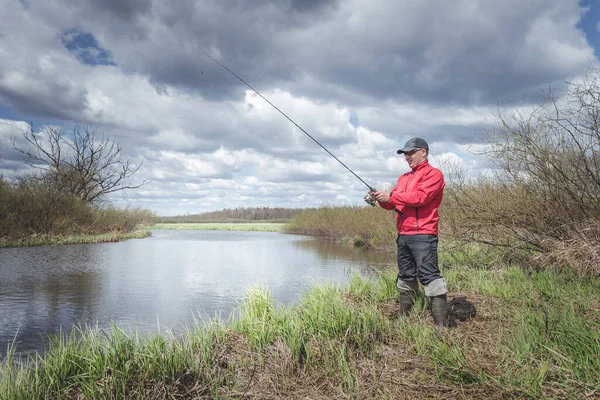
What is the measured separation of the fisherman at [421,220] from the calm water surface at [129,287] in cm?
282

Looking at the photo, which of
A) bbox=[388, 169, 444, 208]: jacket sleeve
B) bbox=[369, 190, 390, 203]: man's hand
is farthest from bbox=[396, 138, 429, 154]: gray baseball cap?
bbox=[369, 190, 390, 203]: man's hand

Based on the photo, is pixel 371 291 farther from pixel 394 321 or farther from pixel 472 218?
pixel 472 218

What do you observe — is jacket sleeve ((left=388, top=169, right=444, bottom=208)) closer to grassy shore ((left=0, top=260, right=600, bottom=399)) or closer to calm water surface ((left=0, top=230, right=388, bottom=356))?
grassy shore ((left=0, top=260, right=600, bottom=399))

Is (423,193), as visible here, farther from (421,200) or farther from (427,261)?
(427,261)

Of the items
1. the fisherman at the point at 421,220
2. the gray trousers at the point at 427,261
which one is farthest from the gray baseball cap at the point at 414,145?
the gray trousers at the point at 427,261

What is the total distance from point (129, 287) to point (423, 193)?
8.62m

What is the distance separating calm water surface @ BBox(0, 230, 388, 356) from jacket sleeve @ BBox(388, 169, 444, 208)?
2.88 m

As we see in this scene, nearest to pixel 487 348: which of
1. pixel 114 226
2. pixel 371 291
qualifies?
pixel 371 291

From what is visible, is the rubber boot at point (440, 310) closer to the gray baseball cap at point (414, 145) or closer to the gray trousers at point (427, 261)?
the gray trousers at point (427, 261)

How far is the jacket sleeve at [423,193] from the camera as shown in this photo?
13.4 ft

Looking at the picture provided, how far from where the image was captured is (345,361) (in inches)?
133

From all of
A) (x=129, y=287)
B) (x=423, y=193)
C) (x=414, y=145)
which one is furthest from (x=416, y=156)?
(x=129, y=287)

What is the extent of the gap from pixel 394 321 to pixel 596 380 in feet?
6.70

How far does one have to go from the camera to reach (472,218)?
8.18 meters
